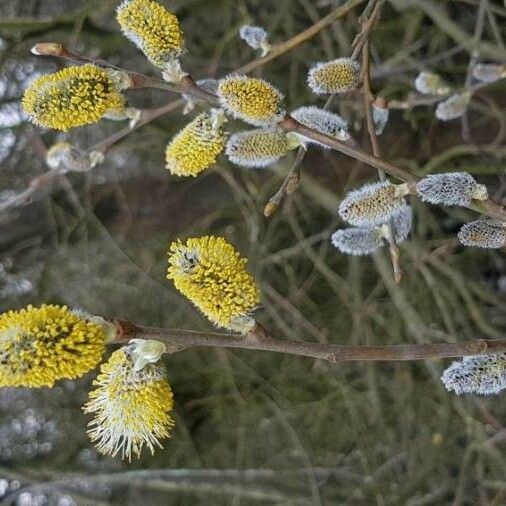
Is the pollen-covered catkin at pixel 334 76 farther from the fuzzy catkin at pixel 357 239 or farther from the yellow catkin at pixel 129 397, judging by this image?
the yellow catkin at pixel 129 397

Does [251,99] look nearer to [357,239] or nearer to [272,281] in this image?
[357,239]

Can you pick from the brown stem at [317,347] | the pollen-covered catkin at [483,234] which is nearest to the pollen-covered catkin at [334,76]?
the pollen-covered catkin at [483,234]

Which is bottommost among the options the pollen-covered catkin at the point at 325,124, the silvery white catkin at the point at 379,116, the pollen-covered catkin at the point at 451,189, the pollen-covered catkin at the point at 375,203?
the silvery white catkin at the point at 379,116

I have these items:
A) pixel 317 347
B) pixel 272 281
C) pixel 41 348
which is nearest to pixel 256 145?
pixel 317 347

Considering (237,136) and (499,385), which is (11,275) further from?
(499,385)

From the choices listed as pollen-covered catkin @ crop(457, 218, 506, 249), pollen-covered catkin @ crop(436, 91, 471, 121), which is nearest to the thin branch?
pollen-covered catkin @ crop(457, 218, 506, 249)

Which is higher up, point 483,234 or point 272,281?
point 483,234
